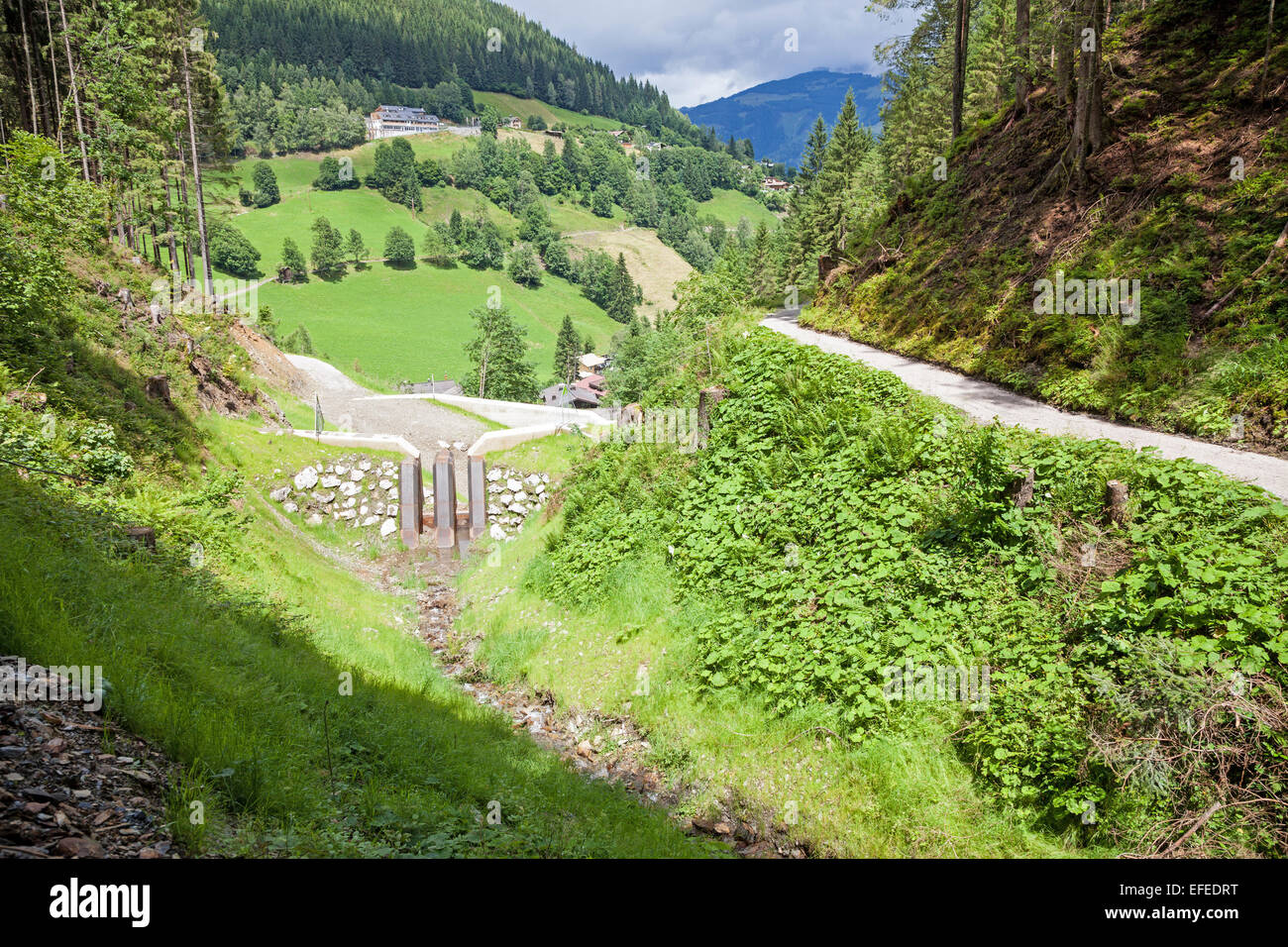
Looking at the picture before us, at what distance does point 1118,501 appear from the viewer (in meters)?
7.41

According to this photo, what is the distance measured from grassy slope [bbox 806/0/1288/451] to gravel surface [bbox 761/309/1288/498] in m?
0.41

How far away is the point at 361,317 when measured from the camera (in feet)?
339

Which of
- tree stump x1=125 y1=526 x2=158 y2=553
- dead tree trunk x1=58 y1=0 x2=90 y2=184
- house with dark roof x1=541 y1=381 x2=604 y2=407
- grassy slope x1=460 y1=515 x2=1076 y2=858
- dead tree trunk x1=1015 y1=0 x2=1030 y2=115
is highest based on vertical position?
dead tree trunk x1=58 y1=0 x2=90 y2=184

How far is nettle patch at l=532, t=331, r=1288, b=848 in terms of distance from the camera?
5730 millimetres

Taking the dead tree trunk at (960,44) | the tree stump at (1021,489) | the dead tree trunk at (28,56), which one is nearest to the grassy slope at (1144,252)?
the dead tree trunk at (960,44)

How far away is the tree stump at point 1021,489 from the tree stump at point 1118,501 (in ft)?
2.97

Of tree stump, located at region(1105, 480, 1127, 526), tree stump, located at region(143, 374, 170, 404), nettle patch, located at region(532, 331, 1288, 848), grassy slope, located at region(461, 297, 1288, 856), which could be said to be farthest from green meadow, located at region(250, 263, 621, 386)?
tree stump, located at region(1105, 480, 1127, 526)

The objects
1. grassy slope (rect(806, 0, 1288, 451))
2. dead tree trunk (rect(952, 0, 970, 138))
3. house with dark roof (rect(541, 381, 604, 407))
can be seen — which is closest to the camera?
grassy slope (rect(806, 0, 1288, 451))

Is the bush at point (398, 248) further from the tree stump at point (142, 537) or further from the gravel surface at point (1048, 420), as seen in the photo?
the tree stump at point (142, 537)

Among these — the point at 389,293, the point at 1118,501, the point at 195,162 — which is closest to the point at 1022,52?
the point at 1118,501

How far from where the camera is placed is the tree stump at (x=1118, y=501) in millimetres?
7387

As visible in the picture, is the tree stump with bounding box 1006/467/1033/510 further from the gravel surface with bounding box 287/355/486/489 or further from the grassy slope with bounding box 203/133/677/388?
the grassy slope with bounding box 203/133/677/388

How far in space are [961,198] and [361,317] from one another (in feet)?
333
